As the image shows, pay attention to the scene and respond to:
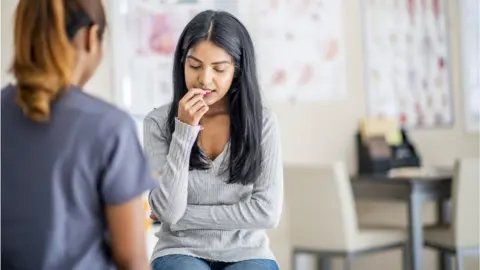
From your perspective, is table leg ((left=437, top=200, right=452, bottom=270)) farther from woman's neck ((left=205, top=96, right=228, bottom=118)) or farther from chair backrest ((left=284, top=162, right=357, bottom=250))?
woman's neck ((left=205, top=96, right=228, bottom=118))

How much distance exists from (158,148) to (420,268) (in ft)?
7.18

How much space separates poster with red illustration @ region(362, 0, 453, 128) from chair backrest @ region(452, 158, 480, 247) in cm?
73

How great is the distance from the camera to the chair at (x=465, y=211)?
3.43 metres

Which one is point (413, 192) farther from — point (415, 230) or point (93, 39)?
point (93, 39)

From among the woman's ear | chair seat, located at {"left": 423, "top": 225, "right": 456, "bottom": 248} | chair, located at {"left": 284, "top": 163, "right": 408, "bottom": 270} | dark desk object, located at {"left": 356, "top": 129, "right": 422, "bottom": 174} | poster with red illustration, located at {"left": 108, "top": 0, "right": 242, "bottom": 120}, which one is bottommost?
chair seat, located at {"left": 423, "top": 225, "right": 456, "bottom": 248}

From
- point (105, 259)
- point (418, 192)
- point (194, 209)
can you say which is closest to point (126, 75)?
point (418, 192)

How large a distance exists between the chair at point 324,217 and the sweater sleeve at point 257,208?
64.4 inches

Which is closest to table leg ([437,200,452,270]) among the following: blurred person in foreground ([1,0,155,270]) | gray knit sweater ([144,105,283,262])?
gray knit sweater ([144,105,283,262])

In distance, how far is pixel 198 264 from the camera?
157 cm

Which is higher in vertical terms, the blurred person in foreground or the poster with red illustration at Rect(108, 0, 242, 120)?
the poster with red illustration at Rect(108, 0, 242, 120)

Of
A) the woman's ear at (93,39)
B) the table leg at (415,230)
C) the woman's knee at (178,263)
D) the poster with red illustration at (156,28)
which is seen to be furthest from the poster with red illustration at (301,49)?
the woman's ear at (93,39)

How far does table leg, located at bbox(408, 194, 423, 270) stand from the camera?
3.43 meters

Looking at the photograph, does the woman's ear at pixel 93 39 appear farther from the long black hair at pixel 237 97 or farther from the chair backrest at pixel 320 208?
the chair backrest at pixel 320 208

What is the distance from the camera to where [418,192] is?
3453mm
